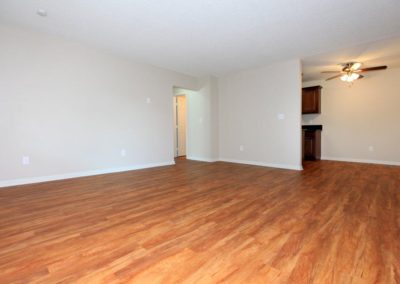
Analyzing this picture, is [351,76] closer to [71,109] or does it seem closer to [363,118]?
[363,118]

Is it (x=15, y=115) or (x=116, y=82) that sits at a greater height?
(x=116, y=82)

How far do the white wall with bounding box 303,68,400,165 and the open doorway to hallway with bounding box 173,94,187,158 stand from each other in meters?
3.98

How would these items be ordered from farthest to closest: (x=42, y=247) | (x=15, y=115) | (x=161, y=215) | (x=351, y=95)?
(x=351, y=95) → (x=15, y=115) → (x=161, y=215) → (x=42, y=247)

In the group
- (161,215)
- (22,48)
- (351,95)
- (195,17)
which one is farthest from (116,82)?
(351,95)

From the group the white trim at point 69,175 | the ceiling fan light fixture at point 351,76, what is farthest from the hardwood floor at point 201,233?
the ceiling fan light fixture at point 351,76

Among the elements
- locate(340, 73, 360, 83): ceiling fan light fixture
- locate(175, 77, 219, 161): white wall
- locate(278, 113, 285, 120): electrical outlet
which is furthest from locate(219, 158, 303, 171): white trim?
locate(340, 73, 360, 83): ceiling fan light fixture

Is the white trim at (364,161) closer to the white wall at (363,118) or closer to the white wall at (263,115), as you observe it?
the white wall at (363,118)

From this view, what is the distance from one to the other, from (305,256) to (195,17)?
2848 millimetres

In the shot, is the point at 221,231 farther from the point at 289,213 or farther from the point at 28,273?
the point at 28,273

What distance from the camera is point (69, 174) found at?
366 centimetres

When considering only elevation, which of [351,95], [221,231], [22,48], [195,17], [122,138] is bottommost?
[221,231]

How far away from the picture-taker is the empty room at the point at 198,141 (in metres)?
1.40

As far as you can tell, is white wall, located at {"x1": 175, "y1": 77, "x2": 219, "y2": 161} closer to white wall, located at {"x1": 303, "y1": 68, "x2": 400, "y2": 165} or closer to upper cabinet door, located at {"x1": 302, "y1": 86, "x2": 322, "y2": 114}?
upper cabinet door, located at {"x1": 302, "y1": 86, "x2": 322, "y2": 114}

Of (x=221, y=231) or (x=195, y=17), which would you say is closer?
(x=221, y=231)
